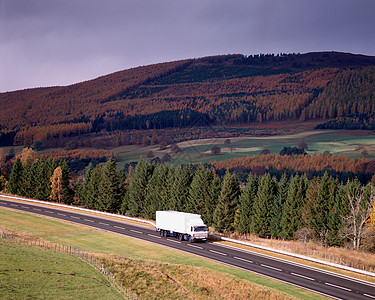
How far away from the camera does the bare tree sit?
5786 cm

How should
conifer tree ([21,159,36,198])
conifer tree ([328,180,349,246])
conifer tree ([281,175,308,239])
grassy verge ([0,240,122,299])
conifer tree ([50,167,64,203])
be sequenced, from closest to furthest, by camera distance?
grassy verge ([0,240,122,299])
conifer tree ([328,180,349,246])
conifer tree ([281,175,308,239])
conifer tree ([50,167,64,203])
conifer tree ([21,159,36,198])

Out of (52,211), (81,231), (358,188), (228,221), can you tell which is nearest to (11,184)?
(52,211)

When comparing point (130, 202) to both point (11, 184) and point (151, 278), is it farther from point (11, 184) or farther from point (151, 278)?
point (151, 278)

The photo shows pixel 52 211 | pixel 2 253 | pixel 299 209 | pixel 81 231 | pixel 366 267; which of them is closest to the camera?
pixel 2 253

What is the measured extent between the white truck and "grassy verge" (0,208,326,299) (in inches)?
190

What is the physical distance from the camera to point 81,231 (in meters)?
58.0

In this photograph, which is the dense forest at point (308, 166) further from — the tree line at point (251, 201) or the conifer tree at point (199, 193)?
the conifer tree at point (199, 193)

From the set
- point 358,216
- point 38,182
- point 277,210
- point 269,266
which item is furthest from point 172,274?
point 38,182

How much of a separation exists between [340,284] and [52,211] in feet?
189

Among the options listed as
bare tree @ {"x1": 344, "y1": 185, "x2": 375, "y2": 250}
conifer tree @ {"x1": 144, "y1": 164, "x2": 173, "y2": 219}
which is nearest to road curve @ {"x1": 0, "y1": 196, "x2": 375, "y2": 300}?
conifer tree @ {"x1": 144, "y1": 164, "x2": 173, "y2": 219}

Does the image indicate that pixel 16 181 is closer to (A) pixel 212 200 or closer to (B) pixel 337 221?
(A) pixel 212 200

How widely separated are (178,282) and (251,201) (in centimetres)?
3758

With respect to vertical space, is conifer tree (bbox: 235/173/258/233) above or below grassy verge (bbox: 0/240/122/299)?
below

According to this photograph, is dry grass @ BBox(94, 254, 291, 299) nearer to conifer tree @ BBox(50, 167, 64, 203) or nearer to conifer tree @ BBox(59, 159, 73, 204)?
conifer tree @ BBox(50, 167, 64, 203)
